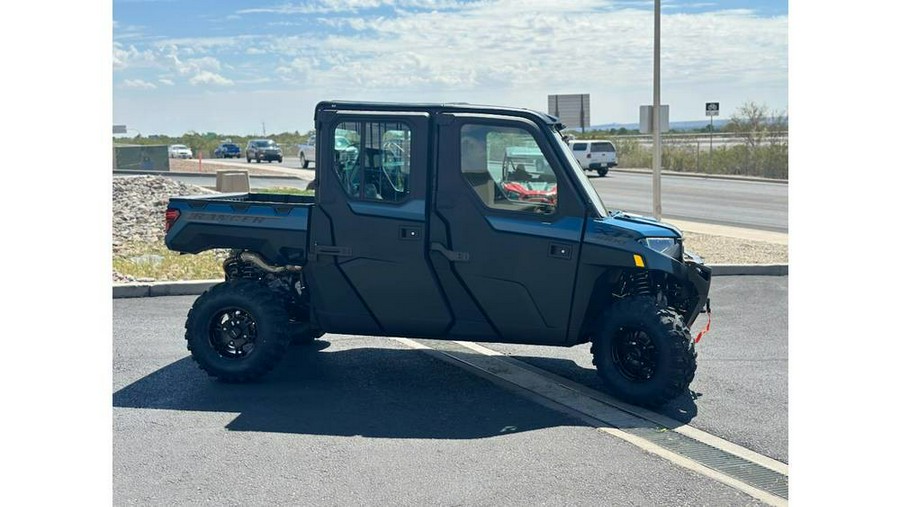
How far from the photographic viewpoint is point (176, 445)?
Result: 6.74m

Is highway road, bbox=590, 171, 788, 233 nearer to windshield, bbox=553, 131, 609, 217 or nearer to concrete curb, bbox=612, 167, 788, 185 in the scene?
concrete curb, bbox=612, 167, 788, 185

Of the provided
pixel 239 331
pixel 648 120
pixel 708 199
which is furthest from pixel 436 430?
pixel 708 199

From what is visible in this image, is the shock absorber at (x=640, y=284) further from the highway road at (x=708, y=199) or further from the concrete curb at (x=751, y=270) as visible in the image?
the highway road at (x=708, y=199)

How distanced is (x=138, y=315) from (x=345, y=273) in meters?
3.98

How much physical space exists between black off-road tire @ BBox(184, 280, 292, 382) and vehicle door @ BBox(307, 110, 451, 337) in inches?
19.0

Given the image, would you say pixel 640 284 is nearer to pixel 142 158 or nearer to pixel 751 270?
pixel 751 270

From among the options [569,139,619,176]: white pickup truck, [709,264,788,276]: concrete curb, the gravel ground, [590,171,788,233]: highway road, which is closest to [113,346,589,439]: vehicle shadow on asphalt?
the gravel ground

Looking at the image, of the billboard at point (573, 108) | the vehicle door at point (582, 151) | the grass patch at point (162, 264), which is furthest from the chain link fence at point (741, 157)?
the grass patch at point (162, 264)

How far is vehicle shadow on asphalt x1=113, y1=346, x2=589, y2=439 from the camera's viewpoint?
718cm

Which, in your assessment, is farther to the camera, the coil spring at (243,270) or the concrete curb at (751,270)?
the concrete curb at (751,270)

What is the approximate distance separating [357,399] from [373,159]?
1877 millimetres

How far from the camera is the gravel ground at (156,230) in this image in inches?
610

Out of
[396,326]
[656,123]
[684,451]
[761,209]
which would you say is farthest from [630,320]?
[761,209]

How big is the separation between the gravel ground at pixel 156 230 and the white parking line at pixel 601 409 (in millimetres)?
5695
